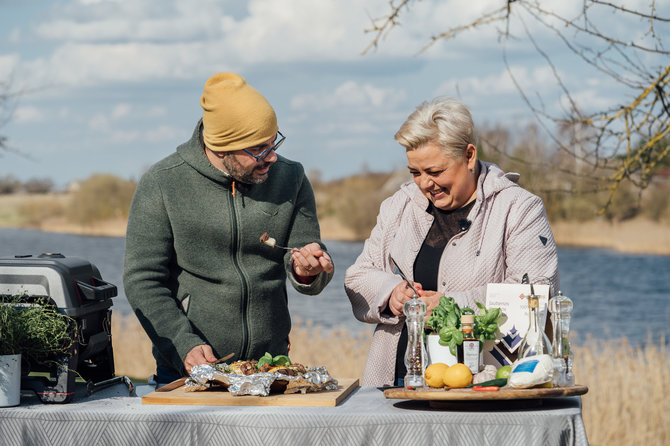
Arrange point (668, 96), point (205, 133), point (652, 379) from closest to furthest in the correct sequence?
point (205, 133), point (668, 96), point (652, 379)

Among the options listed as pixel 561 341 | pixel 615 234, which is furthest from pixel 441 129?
pixel 615 234

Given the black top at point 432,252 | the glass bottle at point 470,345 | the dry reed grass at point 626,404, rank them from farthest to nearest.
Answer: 1. the dry reed grass at point 626,404
2. the black top at point 432,252
3. the glass bottle at point 470,345

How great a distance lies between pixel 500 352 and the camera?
9.42 ft

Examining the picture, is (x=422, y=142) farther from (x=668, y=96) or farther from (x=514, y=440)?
(x=668, y=96)

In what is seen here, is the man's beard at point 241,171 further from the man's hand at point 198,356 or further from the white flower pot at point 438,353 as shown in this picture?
the white flower pot at point 438,353

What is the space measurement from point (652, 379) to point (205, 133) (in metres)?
7.78

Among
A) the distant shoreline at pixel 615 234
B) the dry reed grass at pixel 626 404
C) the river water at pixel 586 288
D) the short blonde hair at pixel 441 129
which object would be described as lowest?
the dry reed grass at pixel 626 404

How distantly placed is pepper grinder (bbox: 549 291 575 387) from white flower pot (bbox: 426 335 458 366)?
1.05 ft

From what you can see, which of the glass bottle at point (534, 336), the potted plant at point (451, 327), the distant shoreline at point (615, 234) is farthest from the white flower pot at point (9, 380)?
the distant shoreline at point (615, 234)

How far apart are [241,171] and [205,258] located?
14.3 inches

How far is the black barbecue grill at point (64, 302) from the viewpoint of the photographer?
2896mm

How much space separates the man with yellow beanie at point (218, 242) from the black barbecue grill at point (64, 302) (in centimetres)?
24

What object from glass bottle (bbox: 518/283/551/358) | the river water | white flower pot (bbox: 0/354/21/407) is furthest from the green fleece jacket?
the river water

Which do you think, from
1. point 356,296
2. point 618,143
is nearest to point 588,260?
point 618,143
